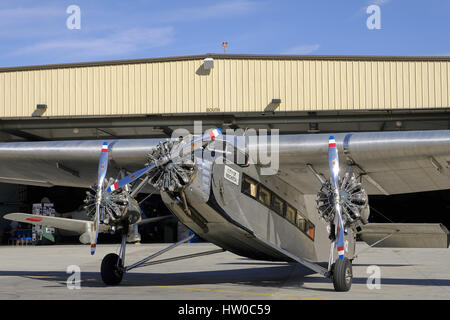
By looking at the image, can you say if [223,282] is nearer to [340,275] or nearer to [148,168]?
[340,275]

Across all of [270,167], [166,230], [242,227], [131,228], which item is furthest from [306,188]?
[166,230]

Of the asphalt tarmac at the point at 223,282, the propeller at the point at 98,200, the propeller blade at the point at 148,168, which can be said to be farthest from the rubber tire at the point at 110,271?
the propeller blade at the point at 148,168

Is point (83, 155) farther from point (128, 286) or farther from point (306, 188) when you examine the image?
point (306, 188)

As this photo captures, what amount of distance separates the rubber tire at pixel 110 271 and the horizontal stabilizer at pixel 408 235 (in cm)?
652

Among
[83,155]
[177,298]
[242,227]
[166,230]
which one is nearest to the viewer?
[177,298]

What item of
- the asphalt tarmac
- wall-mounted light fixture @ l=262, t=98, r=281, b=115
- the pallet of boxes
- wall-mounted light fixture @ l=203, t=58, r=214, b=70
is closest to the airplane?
the asphalt tarmac

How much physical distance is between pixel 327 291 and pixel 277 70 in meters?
16.7

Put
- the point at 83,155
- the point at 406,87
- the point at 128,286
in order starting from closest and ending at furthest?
the point at 128,286 < the point at 83,155 < the point at 406,87

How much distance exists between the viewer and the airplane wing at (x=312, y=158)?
1248cm

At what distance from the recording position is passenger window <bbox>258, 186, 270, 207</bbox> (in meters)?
13.6

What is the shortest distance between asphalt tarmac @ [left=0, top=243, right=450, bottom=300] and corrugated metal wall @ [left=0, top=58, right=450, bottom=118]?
8.44 meters

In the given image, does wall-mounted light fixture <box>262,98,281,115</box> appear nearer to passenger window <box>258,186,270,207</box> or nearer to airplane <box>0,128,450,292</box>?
airplane <box>0,128,450,292</box>

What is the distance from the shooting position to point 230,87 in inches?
1095

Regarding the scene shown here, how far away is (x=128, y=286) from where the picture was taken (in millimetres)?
13477
